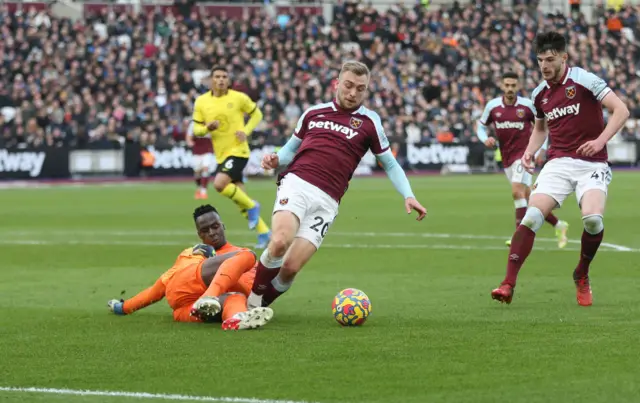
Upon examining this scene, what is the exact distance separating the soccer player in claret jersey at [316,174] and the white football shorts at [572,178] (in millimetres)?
1711

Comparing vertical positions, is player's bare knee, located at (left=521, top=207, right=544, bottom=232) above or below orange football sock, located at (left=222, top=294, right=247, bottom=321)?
above

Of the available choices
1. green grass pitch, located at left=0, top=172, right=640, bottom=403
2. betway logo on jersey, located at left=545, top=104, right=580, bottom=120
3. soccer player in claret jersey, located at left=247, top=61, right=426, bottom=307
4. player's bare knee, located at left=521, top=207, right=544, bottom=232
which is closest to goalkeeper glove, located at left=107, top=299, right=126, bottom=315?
green grass pitch, located at left=0, top=172, right=640, bottom=403

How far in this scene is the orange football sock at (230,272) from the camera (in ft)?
32.4

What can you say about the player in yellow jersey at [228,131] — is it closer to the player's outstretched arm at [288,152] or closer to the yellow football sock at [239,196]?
the yellow football sock at [239,196]

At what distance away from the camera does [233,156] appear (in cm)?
1903

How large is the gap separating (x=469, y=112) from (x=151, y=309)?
37.5 meters

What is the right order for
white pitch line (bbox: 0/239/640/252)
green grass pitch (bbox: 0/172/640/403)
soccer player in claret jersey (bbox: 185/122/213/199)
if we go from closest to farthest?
green grass pitch (bbox: 0/172/640/403), white pitch line (bbox: 0/239/640/252), soccer player in claret jersey (bbox: 185/122/213/199)

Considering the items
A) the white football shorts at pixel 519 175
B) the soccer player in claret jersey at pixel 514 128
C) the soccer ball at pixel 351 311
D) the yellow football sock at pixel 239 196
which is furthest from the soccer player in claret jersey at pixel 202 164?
the soccer ball at pixel 351 311

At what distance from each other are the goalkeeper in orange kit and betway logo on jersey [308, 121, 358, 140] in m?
1.21

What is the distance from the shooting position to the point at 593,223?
11.3 metres

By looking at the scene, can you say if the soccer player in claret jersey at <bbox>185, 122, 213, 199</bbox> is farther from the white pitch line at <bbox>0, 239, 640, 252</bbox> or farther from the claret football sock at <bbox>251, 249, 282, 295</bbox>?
the claret football sock at <bbox>251, 249, 282, 295</bbox>

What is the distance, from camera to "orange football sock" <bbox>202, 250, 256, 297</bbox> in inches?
389

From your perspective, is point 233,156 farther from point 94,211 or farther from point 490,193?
point 490,193

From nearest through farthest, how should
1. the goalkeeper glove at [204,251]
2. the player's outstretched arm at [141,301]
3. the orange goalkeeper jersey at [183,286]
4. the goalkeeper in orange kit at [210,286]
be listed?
the goalkeeper in orange kit at [210,286] → the orange goalkeeper jersey at [183,286] → the player's outstretched arm at [141,301] → the goalkeeper glove at [204,251]
